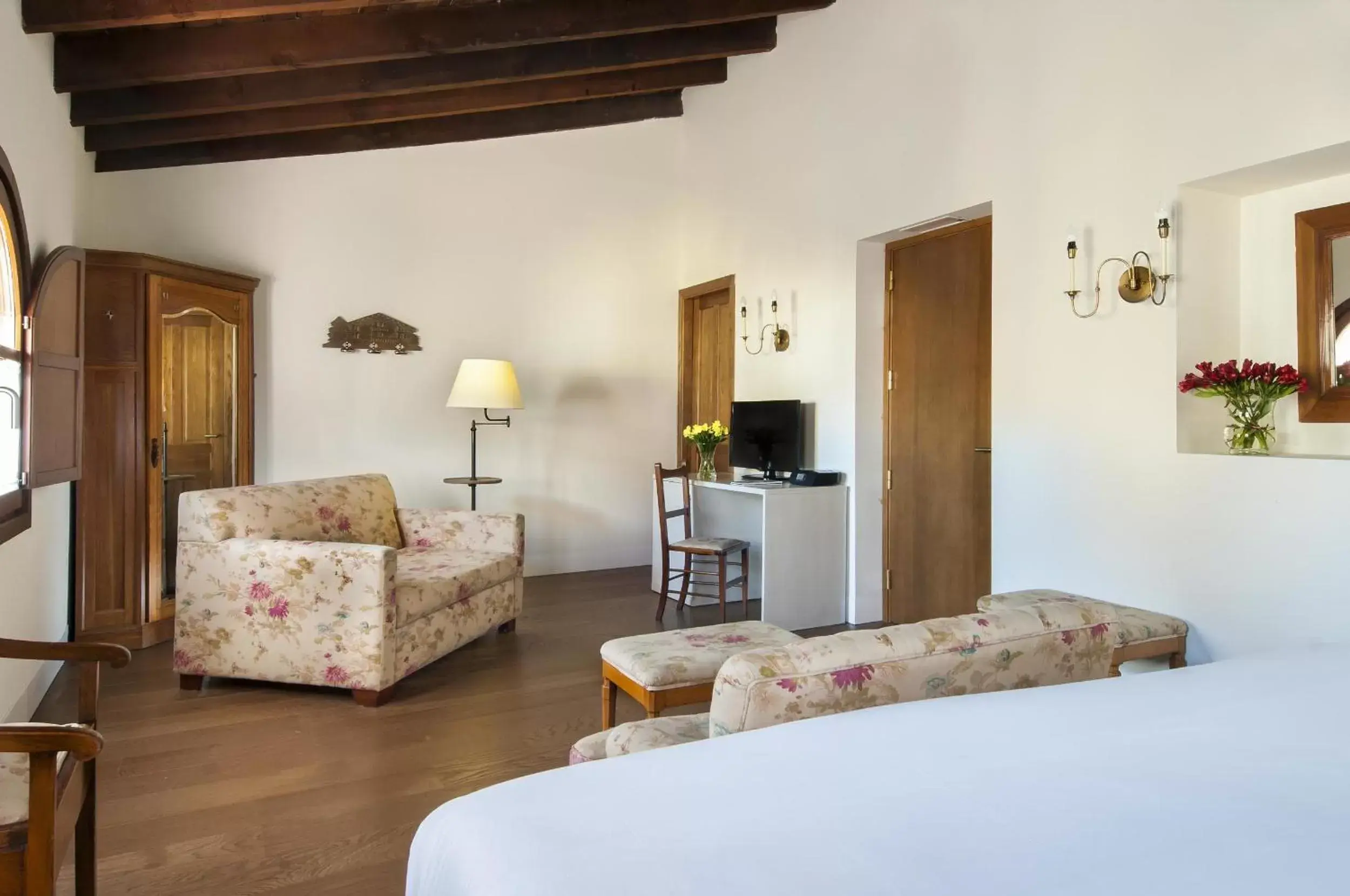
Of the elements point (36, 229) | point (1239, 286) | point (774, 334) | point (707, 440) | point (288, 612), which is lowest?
point (288, 612)

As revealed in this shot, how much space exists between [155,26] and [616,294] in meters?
3.23

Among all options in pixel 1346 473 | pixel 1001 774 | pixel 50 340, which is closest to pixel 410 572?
pixel 50 340

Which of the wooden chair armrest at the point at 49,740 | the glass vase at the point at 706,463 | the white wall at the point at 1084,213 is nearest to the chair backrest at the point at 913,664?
the wooden chair armrest at the point at 49,740

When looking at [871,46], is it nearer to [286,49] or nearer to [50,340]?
[286,49]

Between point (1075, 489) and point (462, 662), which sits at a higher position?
point (1075, 489)

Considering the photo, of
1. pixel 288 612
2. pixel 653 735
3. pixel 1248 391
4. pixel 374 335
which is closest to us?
pixel 653 735

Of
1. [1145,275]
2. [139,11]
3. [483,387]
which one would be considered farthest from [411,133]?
[1145,275]

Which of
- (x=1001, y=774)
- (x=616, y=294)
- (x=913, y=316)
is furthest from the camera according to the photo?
(x=616, y=294)

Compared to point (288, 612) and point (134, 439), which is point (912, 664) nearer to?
point (288, 612)

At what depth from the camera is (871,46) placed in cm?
438

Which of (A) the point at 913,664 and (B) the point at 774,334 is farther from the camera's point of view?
(B) the point at 774,334

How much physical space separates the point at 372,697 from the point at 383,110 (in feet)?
10.4

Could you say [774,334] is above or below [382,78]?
below

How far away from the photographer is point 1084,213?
3.24m
